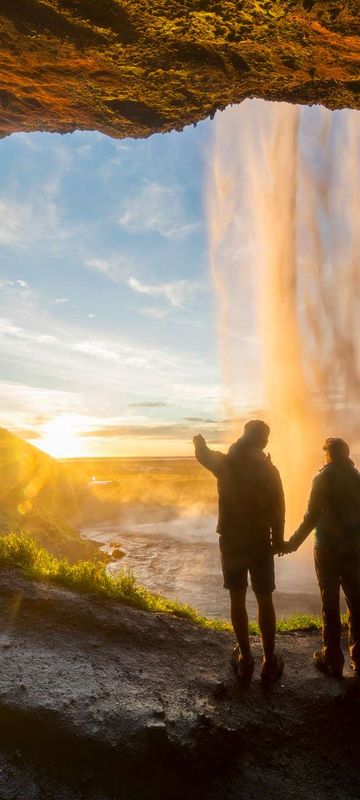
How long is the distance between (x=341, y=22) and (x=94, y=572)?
9.32 meters

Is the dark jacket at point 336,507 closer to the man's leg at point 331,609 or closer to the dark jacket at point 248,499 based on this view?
the man's leg at point 331,609

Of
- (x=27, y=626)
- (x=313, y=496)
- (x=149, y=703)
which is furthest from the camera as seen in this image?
(x=27, y=626)

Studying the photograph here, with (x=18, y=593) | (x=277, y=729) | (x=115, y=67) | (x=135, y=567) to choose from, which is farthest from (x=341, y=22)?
(x=135, y=567)

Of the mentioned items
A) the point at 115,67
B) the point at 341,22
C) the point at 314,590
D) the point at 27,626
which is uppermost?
the point at 115,67

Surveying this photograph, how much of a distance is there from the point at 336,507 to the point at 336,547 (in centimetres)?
54

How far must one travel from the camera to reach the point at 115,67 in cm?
615

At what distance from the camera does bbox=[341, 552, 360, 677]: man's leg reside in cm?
555

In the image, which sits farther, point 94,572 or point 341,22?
point 94,572

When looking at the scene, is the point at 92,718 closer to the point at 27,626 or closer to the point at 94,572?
the point at 27,626

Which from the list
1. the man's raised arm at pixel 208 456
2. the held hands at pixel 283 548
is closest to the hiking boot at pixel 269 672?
the held hands at pixel 283 548

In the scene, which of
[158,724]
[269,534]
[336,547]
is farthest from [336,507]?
[158,724]

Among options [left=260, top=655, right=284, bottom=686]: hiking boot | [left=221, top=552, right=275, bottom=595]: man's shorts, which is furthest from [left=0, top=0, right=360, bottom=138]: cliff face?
[left=260, top=655, right=284, bottom=686]: hiking boot

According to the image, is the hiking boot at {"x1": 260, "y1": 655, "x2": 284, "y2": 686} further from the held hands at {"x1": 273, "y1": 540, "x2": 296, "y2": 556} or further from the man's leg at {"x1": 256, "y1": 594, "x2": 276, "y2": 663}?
the held hands at {"x1": 273, "y1": 540, "x2": 296, "y2": 556}

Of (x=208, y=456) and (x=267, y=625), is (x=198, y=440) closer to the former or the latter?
(x=208, y=456)
